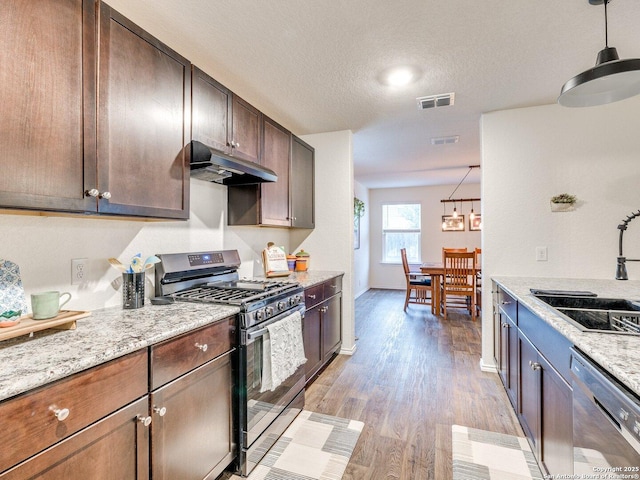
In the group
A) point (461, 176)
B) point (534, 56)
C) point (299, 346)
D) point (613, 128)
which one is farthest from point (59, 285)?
point (461, 176)

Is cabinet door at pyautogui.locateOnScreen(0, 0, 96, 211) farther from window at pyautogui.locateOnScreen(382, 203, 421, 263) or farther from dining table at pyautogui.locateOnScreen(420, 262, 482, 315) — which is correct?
window at pyautogui.locateOnScreen(382, 203, 421, 263)

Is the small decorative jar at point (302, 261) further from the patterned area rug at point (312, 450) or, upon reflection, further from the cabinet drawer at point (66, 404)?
the cabinet drawer at point (66, 404)

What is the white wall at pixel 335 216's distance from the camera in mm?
3447

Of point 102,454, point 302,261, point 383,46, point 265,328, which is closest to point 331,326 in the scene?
point 302,261

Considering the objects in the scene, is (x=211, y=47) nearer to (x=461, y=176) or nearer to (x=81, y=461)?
(x=81, y=461)

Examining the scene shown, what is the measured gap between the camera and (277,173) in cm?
280

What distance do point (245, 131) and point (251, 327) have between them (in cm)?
142

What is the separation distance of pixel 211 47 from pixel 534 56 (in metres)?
2.09

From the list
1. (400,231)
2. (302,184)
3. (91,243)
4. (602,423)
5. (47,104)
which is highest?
(302,184)

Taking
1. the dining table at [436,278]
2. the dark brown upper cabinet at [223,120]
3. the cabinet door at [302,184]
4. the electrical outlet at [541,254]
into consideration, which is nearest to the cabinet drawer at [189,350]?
the dark brown upper cabinet at [223,120]

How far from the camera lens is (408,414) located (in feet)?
7.42

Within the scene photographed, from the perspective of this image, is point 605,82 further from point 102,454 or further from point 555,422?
point 102,454

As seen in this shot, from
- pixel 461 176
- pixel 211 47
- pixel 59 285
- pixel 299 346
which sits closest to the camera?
pixel 59 285

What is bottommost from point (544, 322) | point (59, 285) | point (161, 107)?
point (544, 322)
